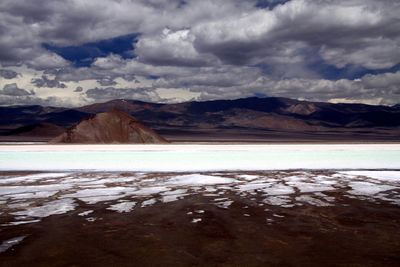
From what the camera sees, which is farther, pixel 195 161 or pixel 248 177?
pixel 195 161

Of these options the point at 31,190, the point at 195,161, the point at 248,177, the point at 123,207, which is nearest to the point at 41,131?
the point at 195,161

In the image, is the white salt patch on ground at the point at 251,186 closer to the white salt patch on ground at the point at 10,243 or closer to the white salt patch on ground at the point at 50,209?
the white salt patch on ground at the point at 50,209

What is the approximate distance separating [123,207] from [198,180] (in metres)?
4.88

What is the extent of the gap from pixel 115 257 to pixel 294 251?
236cm

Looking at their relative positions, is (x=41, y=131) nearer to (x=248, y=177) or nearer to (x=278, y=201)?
(x=248, y=177)

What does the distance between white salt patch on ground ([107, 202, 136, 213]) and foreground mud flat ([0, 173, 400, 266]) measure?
0.02 meters

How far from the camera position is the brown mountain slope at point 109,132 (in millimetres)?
53906

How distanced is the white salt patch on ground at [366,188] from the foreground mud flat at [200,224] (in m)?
0.03

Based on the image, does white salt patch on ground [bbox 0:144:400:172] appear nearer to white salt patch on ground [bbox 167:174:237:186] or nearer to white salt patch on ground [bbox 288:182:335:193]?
white salt patch on ground [bbox 167:174:237:186]

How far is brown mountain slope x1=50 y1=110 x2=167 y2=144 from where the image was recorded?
53906 mm

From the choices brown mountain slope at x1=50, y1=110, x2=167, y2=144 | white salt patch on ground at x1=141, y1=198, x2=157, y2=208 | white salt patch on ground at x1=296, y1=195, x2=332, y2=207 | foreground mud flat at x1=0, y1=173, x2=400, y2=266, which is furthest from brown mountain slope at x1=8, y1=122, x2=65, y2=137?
white salt patch on ground at x1=296, y1=195, x2=332, y2=207

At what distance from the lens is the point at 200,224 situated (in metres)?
6.85

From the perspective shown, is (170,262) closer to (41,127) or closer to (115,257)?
(115,257)

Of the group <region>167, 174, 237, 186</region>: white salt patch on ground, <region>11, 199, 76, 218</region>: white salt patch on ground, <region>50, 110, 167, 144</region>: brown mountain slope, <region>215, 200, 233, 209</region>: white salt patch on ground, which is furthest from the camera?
<region>50, 110, 167, 144</region>: brown mountain slope
